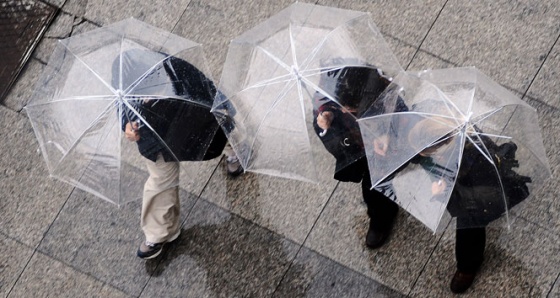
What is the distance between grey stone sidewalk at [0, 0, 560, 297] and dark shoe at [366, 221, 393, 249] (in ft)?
0.25

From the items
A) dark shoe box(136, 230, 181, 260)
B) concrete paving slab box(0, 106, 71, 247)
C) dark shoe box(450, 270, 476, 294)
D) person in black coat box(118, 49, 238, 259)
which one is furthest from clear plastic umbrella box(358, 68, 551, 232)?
concrete paving slab box(0, 106, 71, 247)

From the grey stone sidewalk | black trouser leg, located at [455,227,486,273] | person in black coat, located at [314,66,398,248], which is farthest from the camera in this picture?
the grey stone sidewalk

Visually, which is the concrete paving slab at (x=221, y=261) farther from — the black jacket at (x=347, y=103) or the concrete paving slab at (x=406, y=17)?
the concrete paving slab at (x=406, y=17)

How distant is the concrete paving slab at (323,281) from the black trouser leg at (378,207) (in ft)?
1.35

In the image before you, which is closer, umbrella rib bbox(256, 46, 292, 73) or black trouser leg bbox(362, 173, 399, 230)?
umbrella rib bbox(256, 46, 292, 73)

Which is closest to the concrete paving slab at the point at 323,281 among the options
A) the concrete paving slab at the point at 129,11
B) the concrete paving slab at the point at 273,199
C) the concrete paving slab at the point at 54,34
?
the concrete paving slab at the point at 273,199

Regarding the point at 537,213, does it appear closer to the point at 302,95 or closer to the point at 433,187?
the point at 433,187

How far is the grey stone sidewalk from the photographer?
564 centimetres

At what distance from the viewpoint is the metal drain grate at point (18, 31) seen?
6.68 metres

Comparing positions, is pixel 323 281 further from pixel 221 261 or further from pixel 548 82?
pixel 548 82

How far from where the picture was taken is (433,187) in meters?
4.52


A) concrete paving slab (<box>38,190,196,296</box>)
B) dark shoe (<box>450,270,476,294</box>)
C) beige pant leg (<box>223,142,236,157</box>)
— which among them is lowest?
concrete paving slab (<box>38,190,196,296</box>)

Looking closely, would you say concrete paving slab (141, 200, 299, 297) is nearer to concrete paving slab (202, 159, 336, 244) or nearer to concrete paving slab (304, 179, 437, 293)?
concrete paving slab (202, 159, 336, 244)

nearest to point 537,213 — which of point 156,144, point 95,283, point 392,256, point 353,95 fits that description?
point 392,256
